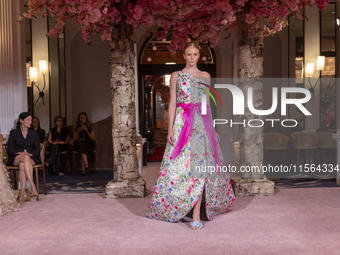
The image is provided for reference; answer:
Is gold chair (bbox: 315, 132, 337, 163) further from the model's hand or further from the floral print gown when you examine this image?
the model's hand

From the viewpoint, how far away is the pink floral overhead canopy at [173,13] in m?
3.95

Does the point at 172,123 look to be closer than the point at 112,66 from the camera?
Yes

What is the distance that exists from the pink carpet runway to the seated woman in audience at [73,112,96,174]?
9.27ft

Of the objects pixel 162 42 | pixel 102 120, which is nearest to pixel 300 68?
pixel 162 42

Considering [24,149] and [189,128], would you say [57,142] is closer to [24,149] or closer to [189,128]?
[24,149]

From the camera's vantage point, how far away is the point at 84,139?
293 inches

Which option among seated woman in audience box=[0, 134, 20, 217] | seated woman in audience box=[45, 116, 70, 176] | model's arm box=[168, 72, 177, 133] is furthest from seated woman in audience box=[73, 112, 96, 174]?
model's arm box=[168, 72, 177, 133]

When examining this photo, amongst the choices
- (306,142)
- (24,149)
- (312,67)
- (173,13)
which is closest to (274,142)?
(306,142)

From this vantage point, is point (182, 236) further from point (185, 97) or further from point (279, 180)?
point (279, 180)

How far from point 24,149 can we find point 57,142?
97.2 inches

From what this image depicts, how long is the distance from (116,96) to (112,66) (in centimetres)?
39

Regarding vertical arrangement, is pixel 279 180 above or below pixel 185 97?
below

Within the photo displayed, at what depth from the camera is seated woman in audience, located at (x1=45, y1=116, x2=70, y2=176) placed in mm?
7223

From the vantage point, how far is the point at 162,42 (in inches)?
311
